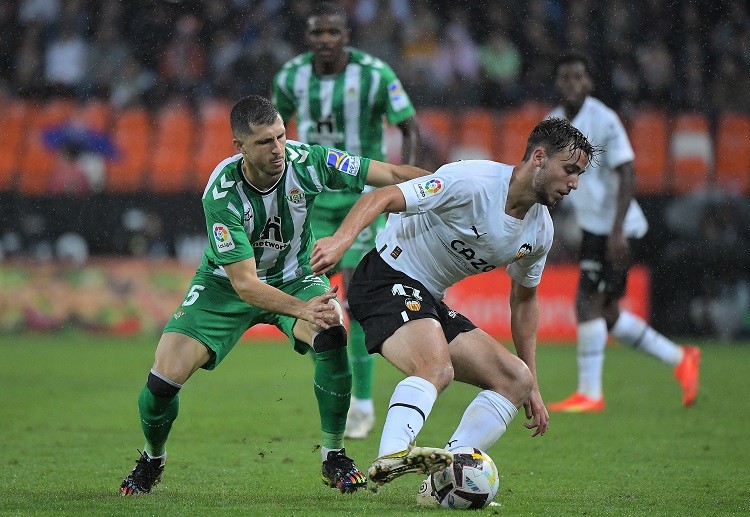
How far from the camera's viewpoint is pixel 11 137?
1648cm

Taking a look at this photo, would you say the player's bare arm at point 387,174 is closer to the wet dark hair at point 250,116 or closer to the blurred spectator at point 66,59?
the wet dark hair at point 250,116

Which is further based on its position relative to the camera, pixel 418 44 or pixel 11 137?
pixel 418 44

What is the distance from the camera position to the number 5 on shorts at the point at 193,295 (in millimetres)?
5832

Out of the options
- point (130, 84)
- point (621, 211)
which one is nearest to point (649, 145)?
point (621, 211)

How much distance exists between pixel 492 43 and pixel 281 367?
23.3 ft

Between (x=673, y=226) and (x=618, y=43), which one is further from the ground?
(x=618, y=43)

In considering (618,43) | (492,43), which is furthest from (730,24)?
(492,43)

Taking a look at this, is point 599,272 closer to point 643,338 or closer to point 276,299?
point 643,338

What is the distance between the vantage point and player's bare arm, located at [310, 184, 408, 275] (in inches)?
195

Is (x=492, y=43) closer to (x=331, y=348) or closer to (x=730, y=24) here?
(x=730, y=24)

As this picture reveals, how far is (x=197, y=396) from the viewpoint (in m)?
9.80

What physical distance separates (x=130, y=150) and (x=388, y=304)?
11263mm

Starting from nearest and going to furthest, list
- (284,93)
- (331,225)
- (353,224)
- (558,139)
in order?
(353,224) < (558,139) < (331,225) < (284,93)

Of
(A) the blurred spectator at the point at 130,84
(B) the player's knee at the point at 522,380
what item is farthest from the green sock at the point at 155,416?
(A) the blurred spectator at the point at 130,84
